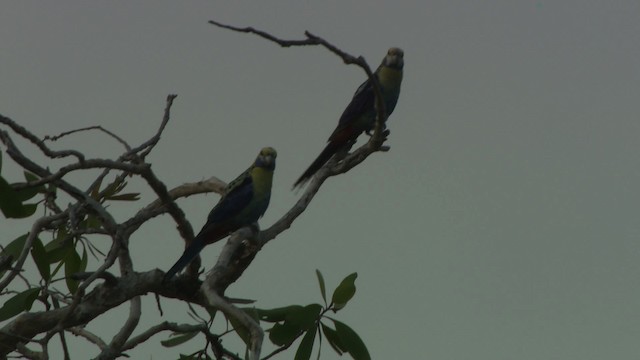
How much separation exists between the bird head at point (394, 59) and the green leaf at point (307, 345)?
389cm

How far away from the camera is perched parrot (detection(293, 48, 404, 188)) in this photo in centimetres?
808

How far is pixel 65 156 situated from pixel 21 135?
0.69ft

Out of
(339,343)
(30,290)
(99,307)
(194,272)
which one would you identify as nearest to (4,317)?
(30,290)

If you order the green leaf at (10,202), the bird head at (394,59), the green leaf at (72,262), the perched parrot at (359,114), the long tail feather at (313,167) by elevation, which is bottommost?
the green leaf at (10,202)

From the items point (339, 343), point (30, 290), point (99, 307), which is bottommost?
point (339, 343)

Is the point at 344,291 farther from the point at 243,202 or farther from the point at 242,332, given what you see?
the point at 243,202

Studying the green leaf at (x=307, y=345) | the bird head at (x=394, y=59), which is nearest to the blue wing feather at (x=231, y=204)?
the green leaf at (x=307, y=345)

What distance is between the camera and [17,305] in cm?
587

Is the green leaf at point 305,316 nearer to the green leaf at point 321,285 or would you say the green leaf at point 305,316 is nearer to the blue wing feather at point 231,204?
the green leaf at point 321,285

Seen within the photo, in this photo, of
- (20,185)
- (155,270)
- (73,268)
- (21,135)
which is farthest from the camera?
(73,268)

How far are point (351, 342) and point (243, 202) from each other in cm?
193

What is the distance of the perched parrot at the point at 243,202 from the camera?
23.6 ft

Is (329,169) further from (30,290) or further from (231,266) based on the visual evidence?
(30,290)

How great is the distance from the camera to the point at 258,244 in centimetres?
598
